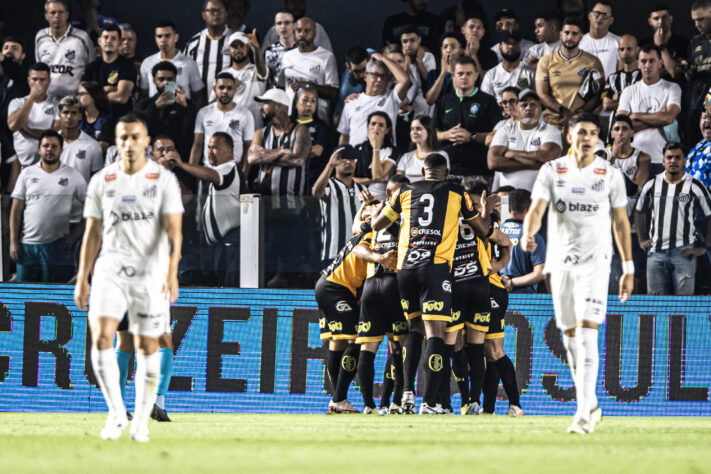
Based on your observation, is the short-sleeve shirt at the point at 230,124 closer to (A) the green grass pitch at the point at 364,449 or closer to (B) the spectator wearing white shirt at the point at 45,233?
(B) the spectator wearing white shirt at the point at 45,233

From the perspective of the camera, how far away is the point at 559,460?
526 cm

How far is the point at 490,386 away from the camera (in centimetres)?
1048

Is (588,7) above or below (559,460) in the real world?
above

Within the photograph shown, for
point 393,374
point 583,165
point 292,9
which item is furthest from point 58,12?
point 583,165

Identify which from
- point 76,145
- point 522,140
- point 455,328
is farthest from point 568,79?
point 76,145

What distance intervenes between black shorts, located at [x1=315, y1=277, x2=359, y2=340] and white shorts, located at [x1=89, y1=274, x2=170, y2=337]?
12.7 ft

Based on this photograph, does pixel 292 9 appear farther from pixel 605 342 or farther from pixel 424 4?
pixel 605 342

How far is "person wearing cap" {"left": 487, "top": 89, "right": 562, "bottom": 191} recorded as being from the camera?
12.6 m

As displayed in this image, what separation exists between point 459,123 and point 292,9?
3.78 m

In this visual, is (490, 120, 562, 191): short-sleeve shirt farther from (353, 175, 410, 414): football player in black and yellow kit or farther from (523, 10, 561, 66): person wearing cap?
(353, 175, 410, 414): football player in black and yellow kit

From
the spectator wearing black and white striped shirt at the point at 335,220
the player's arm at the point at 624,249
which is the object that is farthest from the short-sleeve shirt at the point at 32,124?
the player's arm at the point at 624,249

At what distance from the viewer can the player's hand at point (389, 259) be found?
9.81 m

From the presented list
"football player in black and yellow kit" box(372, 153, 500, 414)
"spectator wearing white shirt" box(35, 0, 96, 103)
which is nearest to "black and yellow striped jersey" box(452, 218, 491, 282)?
"football player in black and yellow kit" box(372, 153, 500, 414)

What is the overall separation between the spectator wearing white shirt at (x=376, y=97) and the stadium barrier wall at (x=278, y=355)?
114 inches
